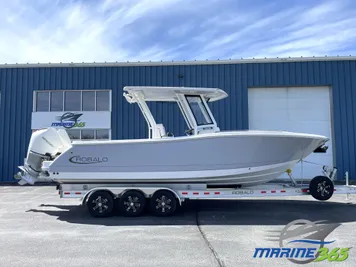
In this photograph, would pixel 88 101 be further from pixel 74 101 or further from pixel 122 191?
pixel 122 191

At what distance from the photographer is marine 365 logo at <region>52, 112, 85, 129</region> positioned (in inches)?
596

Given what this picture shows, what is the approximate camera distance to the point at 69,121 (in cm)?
1517

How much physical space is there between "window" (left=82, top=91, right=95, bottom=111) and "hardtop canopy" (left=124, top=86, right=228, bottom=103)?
7253 millimetres

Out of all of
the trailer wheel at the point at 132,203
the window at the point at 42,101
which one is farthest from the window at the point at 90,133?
the trailer wheel at the point at 132,203

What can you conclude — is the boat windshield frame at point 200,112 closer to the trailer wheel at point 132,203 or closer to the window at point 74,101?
the trailer wheel at point 132,203

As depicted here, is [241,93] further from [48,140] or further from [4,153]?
[4,153]

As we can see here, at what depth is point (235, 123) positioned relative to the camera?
1470 cm

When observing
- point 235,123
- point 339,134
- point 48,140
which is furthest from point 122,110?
point 339,134

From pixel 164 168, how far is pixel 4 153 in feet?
36.8

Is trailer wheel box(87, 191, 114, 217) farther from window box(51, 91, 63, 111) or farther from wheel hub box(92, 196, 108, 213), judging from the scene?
window box(51, 91, 63, 111)

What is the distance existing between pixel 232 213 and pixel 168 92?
346 centimetres

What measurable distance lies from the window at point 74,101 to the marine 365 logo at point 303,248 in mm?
11391

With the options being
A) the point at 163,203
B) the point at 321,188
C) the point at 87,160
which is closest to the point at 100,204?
the point at 87,160

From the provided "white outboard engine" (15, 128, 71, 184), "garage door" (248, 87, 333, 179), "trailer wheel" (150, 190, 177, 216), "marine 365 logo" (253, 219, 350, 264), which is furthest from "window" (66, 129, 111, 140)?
"marine 365 logo" (253, 219, 350, 264)
